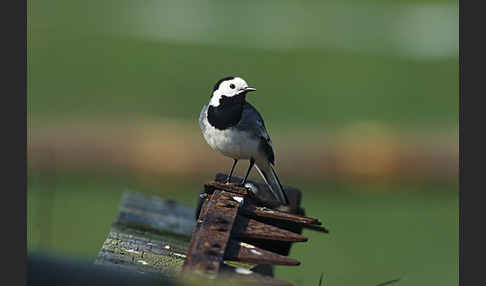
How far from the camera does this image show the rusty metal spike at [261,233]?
3.04 meters

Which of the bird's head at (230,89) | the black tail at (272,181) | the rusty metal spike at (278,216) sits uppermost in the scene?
the bird's head at (230,89)

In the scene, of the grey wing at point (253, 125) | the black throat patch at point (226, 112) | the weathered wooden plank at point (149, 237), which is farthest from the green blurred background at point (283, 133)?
the black throat patch at point (226, 112)

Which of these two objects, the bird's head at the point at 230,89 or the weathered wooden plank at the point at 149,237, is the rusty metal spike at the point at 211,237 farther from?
the bird's head at the point at 230,89

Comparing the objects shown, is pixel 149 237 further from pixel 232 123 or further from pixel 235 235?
pixel 232 123

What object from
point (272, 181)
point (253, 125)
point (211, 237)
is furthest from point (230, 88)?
point (211, 237)

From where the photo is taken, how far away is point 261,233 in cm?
307

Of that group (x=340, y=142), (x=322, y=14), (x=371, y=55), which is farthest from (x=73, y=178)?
(x=322, y=14)

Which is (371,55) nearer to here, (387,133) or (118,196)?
(387,133)

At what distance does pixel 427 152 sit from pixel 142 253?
7.53 meters

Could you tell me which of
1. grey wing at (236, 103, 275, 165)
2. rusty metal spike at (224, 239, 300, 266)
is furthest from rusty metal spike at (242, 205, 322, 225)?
grey wing at (236, 103, 275, 165)

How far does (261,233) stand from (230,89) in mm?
1895

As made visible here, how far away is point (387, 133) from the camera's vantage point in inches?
436

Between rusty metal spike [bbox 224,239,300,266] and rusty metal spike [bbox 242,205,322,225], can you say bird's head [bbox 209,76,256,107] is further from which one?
rusty metal spike [bbox 224,239,300,266]

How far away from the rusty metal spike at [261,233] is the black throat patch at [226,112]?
1838 mm
